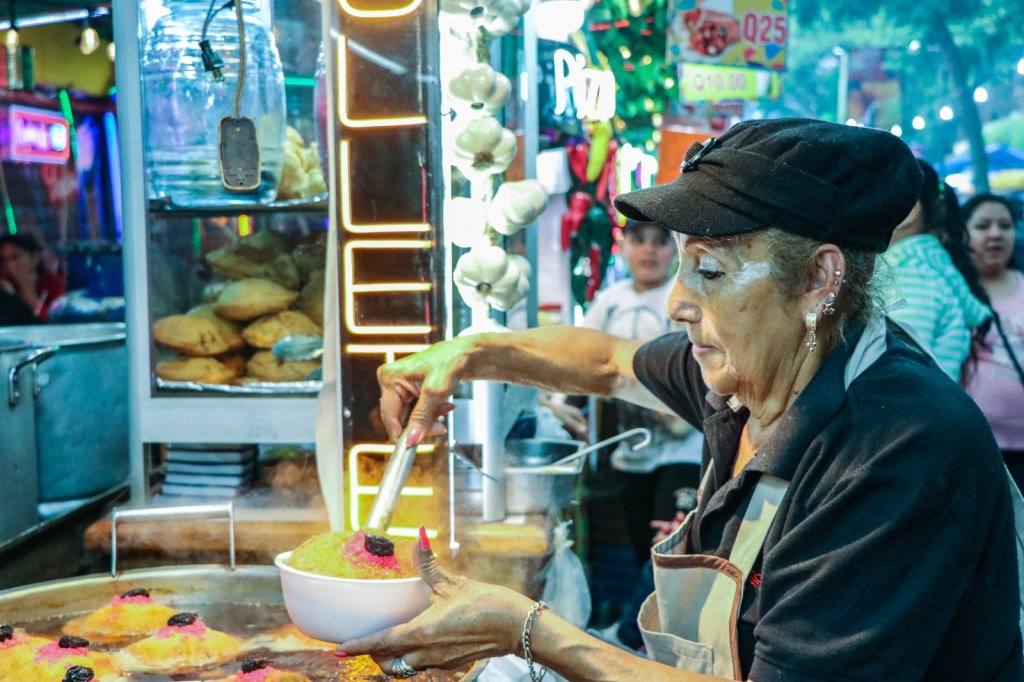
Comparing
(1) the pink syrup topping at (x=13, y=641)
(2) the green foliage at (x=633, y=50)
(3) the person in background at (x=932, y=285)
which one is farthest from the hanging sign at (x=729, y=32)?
(1) the pink syrup topping at (x=13, y=641)

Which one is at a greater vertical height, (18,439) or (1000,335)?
(1000,335)

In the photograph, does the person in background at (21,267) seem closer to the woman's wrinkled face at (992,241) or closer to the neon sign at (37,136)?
the neon sign at (37,136)

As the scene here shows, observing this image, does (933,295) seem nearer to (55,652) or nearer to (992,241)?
(992,241)

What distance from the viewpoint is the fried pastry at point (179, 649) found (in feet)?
5.55

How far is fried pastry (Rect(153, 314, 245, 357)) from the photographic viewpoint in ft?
9.04

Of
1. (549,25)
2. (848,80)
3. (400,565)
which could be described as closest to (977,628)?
(400,565)

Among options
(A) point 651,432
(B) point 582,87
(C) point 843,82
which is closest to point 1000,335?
(A) point 651,432

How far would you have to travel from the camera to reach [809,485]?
1.33m

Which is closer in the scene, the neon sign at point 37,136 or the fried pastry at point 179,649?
the fried pastry at point 179,649

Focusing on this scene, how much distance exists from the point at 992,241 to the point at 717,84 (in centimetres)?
338

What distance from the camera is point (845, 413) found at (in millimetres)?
1349

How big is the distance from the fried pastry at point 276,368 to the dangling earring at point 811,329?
5.73ft

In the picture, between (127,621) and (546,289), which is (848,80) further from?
(127,621)

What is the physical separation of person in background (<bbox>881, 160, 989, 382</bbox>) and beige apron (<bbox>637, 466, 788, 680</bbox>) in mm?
2427
